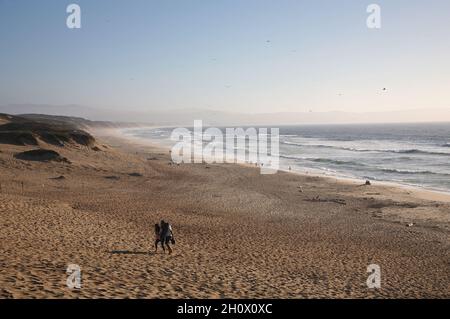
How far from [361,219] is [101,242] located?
1600 cm

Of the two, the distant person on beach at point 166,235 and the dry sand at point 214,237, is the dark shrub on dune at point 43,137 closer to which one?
the dry sand at point 214,237

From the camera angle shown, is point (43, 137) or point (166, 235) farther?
point (43, 137)

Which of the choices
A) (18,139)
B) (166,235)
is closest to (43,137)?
(18,139)

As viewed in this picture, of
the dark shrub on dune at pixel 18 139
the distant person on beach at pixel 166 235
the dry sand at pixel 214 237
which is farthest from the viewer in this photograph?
the dark shrub on dune at pixel 18 139

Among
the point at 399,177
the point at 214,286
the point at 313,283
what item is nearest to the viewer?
the point at 214,286

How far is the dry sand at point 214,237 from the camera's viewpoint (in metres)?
11.6

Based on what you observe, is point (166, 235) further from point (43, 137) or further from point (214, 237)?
point (43, 137)

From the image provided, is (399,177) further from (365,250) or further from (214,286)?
(214,286)

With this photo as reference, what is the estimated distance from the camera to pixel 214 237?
1881cm

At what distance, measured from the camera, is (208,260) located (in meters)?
14.8

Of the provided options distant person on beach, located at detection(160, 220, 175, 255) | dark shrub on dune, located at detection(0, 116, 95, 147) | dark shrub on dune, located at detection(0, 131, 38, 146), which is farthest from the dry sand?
dark shrub on dune, located at detection(0, 116, 95, 147)

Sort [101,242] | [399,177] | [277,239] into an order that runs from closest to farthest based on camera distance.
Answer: [101,242] < [277,239] < [399,177]

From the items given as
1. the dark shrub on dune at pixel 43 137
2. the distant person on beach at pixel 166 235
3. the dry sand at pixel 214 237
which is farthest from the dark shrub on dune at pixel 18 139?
the distant person on beach at pixel 166 235

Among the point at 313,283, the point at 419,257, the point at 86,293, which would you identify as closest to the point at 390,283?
the point at 313,283
